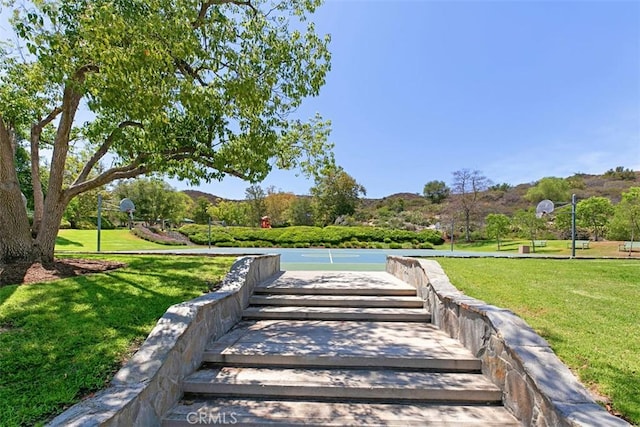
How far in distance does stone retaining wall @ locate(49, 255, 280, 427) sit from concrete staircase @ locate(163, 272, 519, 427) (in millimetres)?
138

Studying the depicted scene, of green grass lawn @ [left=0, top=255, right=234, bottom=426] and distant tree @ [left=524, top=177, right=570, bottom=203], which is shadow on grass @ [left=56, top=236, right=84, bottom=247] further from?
distant tree @ [left=524, top=177, right=570, bottom=203]

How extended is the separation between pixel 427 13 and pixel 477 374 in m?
8.81

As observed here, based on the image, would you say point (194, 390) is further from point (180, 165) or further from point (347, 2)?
point (347, 2)

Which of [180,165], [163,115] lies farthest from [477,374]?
[180,165]

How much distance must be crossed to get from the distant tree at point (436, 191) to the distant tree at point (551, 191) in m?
10.4

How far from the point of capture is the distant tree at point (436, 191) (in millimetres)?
46869

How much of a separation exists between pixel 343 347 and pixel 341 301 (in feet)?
4.47

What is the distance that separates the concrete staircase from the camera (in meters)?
2.52

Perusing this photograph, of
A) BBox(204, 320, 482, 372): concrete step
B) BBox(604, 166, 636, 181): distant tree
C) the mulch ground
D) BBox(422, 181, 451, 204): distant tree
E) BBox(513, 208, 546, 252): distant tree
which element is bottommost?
BBox(204, 320, 482, 372): concrete step

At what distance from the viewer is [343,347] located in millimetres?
3385

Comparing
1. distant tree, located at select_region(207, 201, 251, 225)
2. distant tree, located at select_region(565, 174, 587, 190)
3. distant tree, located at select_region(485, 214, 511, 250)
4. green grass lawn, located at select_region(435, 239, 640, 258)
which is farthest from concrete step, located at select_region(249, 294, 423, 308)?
distant tree, located at select_region(565, 174, 587, 190)

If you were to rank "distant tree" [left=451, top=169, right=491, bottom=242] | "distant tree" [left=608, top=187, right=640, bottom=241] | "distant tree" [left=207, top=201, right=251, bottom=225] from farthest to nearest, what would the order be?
"distant tree" [left=207, top=201, right=251, bottom=225] → "distant tree" [left=451, top=169, right=491, bottom=242] → "distant tree" [left=608, top=187, right=640, bottom=241]

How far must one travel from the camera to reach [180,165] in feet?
25.8

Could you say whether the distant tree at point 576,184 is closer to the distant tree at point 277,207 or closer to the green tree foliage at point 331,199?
the green tree foliage at point 331,199
